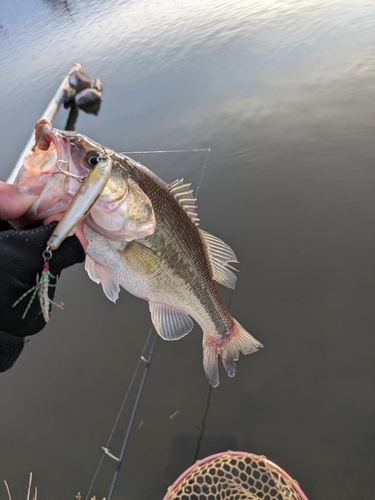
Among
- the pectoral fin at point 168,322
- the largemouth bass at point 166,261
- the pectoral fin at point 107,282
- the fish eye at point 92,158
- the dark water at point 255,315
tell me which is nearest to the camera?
the fish eye at point 92,158

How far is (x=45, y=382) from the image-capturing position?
4.60 meters

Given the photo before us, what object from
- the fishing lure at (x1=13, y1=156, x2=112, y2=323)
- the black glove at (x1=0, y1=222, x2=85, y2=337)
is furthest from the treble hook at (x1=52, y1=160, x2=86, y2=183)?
the black glove at (x1=0, y1=222, x2=85, y2=337)

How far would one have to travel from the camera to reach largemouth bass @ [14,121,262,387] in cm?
190

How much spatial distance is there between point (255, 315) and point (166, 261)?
276 cm

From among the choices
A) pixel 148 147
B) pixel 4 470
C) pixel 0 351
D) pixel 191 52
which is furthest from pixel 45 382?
pixel 191 52

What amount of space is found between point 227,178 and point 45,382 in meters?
4.69

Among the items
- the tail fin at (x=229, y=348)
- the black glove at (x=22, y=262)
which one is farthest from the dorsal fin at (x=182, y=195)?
the tail fin at (x=229, y=348)

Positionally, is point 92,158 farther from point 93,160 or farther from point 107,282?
point 107,282

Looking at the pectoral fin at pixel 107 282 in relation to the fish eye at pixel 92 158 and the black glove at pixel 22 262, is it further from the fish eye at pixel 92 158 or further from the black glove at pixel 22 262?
the fish eye at pixel 92 158

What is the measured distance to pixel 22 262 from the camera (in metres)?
1.61

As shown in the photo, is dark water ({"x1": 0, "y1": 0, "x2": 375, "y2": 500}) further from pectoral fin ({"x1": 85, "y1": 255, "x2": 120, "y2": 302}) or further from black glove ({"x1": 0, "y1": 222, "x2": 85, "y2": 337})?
black glove ({"x1": 0, "y1": 222, "x2": 85, "y2": 337})

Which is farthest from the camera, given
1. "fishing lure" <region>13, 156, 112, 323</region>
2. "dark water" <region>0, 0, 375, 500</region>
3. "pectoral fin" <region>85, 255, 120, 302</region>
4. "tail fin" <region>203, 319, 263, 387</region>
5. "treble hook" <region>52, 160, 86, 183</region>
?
"dark water" <region>0, 0, 375, 500</region>

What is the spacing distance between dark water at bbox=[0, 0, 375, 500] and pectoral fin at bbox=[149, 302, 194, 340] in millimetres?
1925

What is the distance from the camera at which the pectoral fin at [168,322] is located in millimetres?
2480
